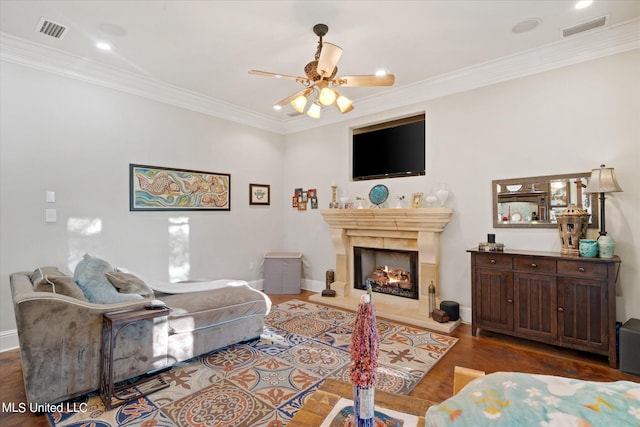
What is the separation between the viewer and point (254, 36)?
3137 millimetres

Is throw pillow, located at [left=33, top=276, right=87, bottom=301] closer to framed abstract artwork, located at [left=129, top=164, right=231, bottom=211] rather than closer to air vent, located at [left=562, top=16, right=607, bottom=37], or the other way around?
framed abstract artwork, located at [left=129, top=164, right=231, bottom=211]

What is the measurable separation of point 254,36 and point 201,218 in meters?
2.70

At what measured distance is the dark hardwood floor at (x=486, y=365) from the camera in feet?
7.74

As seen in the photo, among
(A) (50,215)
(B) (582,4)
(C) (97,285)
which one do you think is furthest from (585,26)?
(A) (50,215)

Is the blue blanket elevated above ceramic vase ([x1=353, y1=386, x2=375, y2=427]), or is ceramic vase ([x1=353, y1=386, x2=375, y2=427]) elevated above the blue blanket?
the blue blanket

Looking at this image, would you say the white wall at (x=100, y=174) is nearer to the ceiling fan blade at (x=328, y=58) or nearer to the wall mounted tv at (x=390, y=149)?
the wall mounted tv at (x=390, y=149)

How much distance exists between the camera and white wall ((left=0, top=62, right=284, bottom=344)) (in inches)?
127

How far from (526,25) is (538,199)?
1.75 meters

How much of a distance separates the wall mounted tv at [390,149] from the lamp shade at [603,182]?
1.84 metres

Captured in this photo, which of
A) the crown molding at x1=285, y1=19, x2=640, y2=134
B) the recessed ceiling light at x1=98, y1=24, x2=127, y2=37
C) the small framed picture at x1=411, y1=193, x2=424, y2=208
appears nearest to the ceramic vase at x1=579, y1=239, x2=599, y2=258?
the small framed picture at x1=411, y1=193, x2=424, y2=208

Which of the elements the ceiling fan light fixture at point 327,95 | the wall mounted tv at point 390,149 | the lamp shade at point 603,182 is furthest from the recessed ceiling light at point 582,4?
the ceiling fan light fixture at point 327,95

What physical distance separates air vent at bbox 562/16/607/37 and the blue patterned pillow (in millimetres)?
4602

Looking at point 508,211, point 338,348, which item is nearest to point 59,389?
point 338,348

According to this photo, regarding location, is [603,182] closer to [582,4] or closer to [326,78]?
[582,4]
